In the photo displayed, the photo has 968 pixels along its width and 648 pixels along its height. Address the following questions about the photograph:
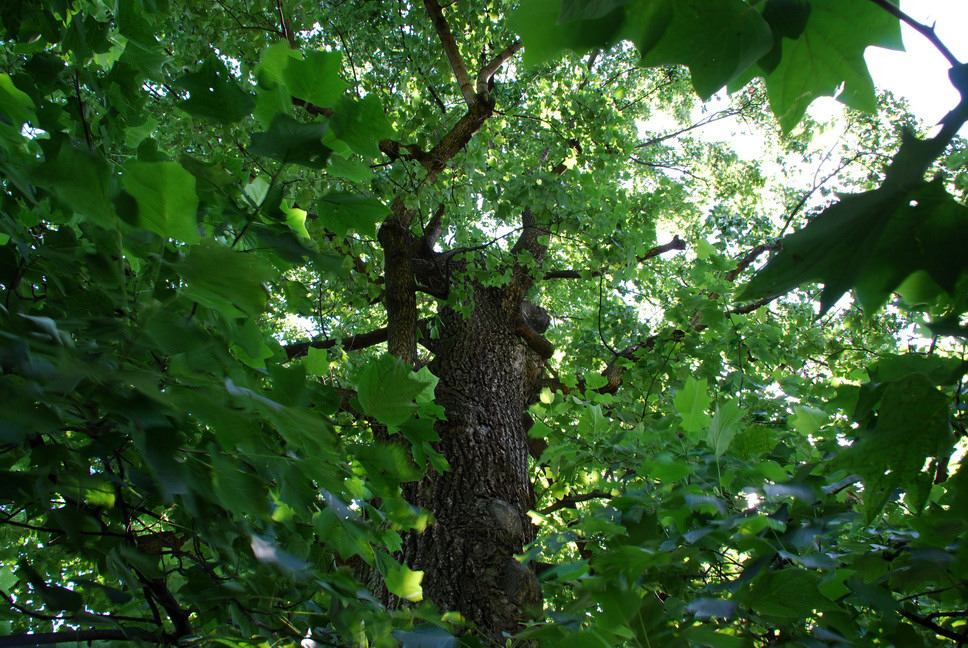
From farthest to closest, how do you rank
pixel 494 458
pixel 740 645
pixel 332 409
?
pixel 494 458, pixel 332 409, pixel 740 645

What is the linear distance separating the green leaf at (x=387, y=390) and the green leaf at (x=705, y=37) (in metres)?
0.59

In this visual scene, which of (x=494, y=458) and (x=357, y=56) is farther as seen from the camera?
(x=357, y=56)

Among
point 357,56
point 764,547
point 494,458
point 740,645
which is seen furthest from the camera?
point 357,56

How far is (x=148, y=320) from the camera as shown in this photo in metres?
0.61

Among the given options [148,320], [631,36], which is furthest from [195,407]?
[631,36]

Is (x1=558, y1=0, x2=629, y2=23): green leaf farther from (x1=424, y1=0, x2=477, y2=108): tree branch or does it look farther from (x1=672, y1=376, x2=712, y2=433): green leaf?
(x1=424, y1=0, x2=477, y2=108): tree branch

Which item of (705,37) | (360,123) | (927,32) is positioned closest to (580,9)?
(705,37)

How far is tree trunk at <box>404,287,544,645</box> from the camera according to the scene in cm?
262

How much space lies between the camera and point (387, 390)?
0.97 meters

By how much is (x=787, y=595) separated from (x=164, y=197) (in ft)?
3.27

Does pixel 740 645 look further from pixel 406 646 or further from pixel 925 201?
pixel 925 201

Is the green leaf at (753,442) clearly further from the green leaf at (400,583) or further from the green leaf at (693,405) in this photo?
the green leaf at (400,583)

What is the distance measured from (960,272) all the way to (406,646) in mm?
811

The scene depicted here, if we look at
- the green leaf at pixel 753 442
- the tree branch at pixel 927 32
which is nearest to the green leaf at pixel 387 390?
the tree branch at pixel 927 32
